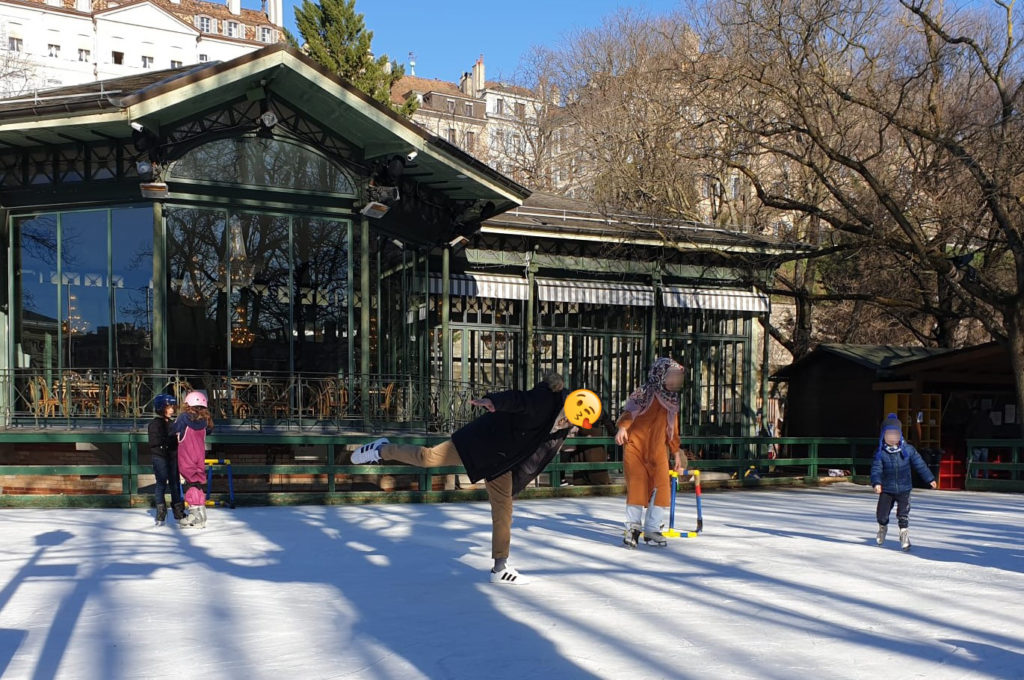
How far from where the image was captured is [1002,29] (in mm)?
20969

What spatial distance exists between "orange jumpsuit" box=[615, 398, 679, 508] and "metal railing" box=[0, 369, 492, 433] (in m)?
6.90

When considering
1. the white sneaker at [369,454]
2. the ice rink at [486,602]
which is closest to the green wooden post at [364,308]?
the ice rink at [486,602]

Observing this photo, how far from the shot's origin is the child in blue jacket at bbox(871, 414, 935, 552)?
10.4m

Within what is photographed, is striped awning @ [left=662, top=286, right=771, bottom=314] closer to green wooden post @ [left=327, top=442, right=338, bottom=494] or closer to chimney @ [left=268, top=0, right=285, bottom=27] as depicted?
green wooden post @ [left=327, top=442, right=338, bottom=494]

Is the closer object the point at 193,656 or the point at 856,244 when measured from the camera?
the point at 193,656

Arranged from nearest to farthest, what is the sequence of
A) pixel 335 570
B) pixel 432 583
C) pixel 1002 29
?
pixel 432 583 < pixel 335 570 < pixel 1002 29

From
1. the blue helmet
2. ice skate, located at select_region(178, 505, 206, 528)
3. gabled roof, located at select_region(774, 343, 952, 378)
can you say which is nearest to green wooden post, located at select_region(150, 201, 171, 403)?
the blue helmet

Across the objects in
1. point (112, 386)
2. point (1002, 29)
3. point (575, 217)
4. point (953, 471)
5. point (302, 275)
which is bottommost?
point (953, 471)

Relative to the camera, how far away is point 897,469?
1048cm

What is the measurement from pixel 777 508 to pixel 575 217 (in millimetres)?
10336

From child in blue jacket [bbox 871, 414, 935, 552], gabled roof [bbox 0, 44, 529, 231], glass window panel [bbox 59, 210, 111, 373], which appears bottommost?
child in blue jacket [bbox 871, 414, 935, 552]

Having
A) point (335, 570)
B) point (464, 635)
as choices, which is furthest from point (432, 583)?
point (464, 635)

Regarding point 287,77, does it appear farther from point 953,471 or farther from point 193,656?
point 953,471

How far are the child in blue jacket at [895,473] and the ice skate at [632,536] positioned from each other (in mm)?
2662
